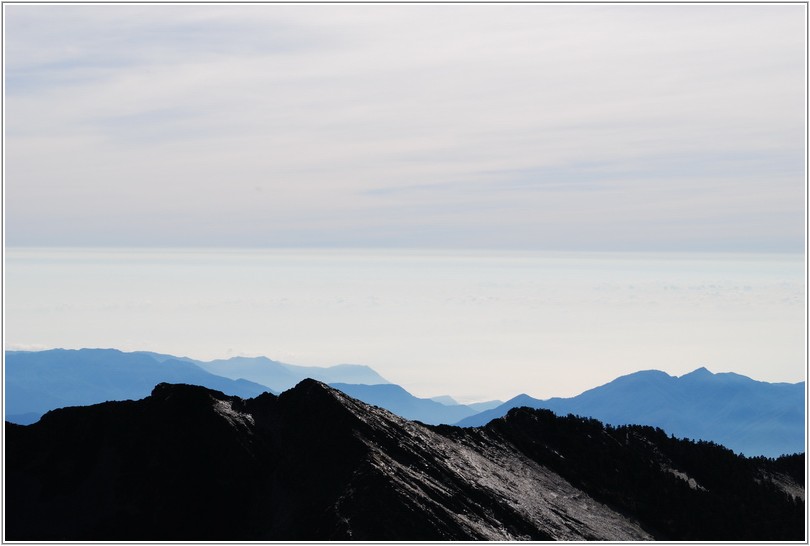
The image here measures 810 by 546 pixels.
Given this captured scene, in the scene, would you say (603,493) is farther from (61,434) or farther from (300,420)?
(61,434)

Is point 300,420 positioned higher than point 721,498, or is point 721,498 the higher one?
point 300,420

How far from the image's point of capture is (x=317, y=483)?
74.9 metres

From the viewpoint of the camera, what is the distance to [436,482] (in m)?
78.2

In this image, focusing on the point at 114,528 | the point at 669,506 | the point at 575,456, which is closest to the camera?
the point at 114,528

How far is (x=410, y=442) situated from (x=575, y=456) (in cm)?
2288

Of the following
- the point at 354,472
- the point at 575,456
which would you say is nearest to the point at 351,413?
the point at 354,472

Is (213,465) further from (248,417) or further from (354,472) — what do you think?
(354,472)

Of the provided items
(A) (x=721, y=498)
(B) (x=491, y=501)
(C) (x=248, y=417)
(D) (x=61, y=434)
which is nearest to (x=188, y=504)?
(C) (x=248, y=417)

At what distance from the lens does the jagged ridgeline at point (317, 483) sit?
237ft

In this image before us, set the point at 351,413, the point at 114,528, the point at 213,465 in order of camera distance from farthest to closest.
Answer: the point at 351,413, the point at 213,465, the point at 114,528

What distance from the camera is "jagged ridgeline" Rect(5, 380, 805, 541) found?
72188 millimetres

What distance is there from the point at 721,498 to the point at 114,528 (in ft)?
190

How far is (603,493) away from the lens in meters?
91.6

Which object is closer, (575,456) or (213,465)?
(213,465)
